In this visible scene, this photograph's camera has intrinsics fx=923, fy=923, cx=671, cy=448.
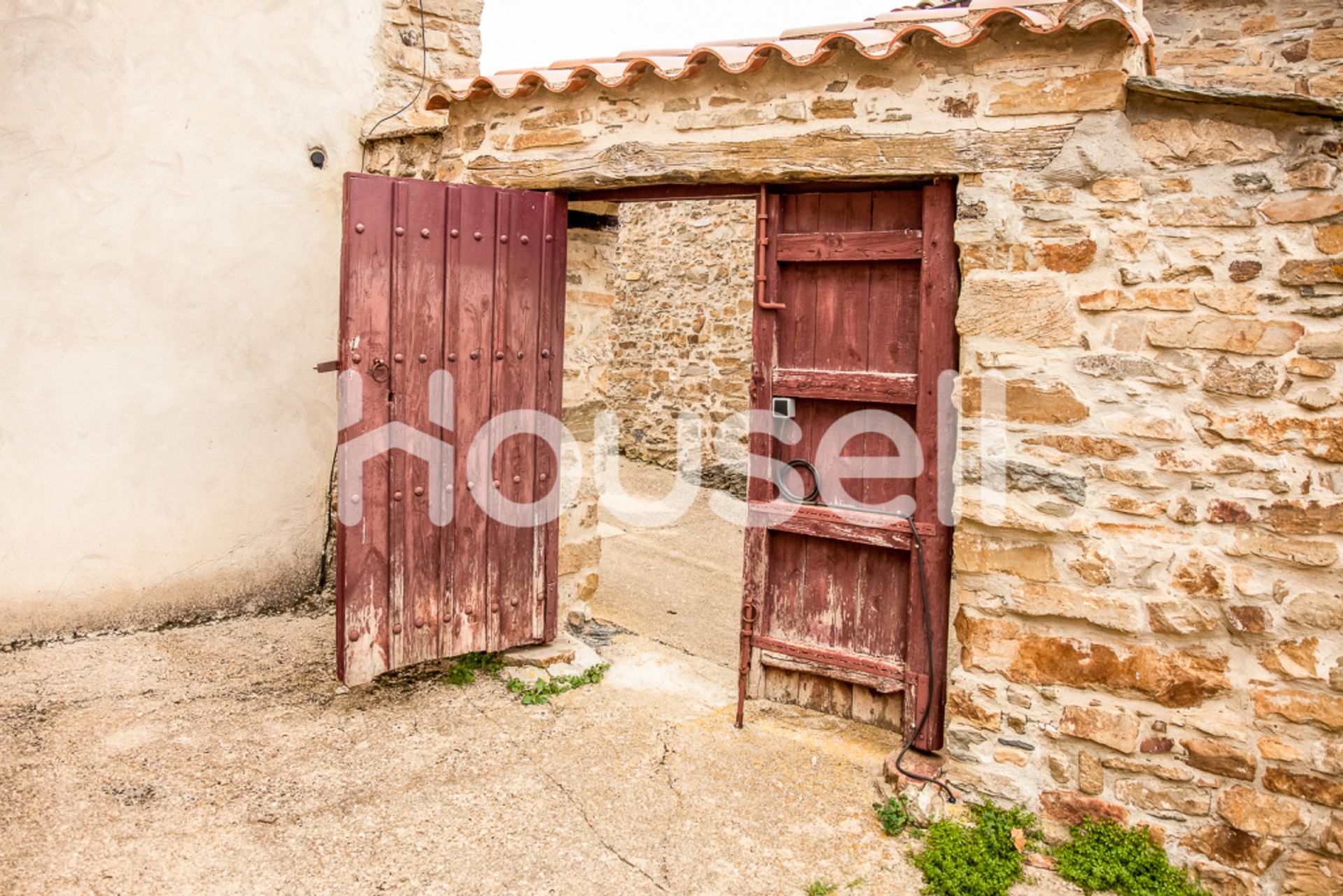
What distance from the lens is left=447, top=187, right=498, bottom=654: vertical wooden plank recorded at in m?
3.79

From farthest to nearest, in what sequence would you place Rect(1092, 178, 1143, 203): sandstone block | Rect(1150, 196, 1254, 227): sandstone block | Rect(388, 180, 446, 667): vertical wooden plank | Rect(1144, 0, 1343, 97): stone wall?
Rect(1144, 0, 1343, 97): stone wall < Rect(388, 180, 446, 667): vertical wooden plank < Rect(1092, 178, 1143, 203): sandstone block < Rect(1150, 196, 1254, 227): sandstone block

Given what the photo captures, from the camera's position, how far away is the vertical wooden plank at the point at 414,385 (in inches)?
143

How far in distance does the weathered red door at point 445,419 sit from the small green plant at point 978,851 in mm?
1988

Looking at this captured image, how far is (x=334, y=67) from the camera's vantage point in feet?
16.0

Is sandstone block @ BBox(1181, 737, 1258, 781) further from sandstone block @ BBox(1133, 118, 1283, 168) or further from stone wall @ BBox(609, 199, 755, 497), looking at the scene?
stone wall @ BBox(609, 199, 755, 497)

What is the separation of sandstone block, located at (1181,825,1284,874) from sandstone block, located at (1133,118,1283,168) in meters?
2.04

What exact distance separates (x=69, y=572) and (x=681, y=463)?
5.57 metres

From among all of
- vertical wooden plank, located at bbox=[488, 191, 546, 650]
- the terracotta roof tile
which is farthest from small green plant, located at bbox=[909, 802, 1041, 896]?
the terracotta roof tile

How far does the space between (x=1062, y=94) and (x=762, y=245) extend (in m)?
1.13

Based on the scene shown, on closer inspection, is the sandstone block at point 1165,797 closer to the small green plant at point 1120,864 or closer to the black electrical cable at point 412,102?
the small green plant at point 1120,864

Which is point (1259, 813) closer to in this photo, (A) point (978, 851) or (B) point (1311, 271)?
(A) point (978, 851)

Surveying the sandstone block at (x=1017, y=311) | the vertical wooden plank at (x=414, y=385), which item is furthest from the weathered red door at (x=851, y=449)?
the vertical wooden plank at (x=414, y=385)

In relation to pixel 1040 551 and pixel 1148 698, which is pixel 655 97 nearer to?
pixel 1040 551

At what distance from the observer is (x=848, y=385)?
3504 millimetres
